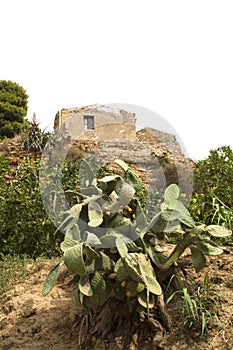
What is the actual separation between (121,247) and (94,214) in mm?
304

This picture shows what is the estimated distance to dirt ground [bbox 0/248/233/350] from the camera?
3.24 m

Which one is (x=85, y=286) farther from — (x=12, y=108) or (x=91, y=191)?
(x=12, y=108)

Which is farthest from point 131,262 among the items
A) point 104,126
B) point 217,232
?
point 104,126

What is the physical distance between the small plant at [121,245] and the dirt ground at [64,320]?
260 millimetres

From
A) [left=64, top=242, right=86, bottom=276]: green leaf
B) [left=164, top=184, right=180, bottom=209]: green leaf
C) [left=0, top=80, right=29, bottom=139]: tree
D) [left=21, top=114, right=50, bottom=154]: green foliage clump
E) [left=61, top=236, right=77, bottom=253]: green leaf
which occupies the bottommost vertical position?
[left=64, top=242, right=86, bottom=276]: green leaf

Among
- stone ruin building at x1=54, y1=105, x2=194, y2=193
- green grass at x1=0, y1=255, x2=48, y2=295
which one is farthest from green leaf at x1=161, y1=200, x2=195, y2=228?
stone ruin building at x1=54, y1=105, x2=194, y2=193

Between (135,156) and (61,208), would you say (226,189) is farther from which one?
(135,156)

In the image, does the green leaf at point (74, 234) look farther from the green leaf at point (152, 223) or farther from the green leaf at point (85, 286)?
the green leaf at point (152, 223)

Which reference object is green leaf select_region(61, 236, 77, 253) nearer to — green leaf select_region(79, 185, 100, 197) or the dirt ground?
green leaf select_region(79, 185, 100, 197)

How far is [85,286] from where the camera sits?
3.15 m

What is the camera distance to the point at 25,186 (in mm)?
6105

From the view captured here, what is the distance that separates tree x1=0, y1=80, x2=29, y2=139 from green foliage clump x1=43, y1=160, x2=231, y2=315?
18.1 metres

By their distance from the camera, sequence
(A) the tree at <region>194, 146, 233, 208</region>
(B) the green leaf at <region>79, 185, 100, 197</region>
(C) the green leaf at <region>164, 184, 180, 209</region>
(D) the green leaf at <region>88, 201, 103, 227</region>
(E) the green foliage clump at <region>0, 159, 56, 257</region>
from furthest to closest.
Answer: (E) the green foliage clump at <region>0, 159, 56, 257</region>, (A) the tree at <region>194, 146, 233, 208</region>, (B) the green leaf at <region>79, 185, 100, 197</region>, (C) the green leaf at <region>164, 184, 180, 209</region>, (D) the green leaf at <region>88, 201, 103, 227</region>

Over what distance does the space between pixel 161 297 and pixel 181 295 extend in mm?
210
